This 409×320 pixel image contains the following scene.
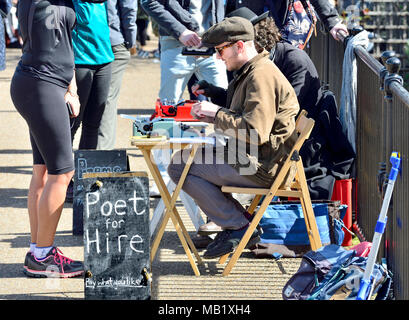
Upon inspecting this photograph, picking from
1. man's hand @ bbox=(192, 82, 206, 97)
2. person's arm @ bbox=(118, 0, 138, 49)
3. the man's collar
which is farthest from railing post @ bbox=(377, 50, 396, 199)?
person's arm @ bbox=(118, 0, 138, 49)

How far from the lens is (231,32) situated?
5.34 meters

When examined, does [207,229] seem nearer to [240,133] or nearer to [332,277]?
[240,133]

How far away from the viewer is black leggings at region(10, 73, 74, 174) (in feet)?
17.1

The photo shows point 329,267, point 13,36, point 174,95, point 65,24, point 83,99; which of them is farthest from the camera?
point 13,36

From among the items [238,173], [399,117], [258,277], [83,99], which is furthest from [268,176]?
[83,99]

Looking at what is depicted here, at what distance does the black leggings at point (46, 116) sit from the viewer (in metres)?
5.20

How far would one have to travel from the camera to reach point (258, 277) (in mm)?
5555

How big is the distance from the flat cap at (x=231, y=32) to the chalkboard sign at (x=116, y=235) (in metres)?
1.02

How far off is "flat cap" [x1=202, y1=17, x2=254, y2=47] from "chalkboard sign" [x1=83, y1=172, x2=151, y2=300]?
3.36 ft

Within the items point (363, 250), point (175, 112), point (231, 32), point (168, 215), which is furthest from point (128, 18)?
point (363, 250)

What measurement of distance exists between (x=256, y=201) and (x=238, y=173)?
45 centimetres

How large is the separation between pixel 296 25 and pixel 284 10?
162mm

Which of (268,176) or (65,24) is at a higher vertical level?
(65,24)
